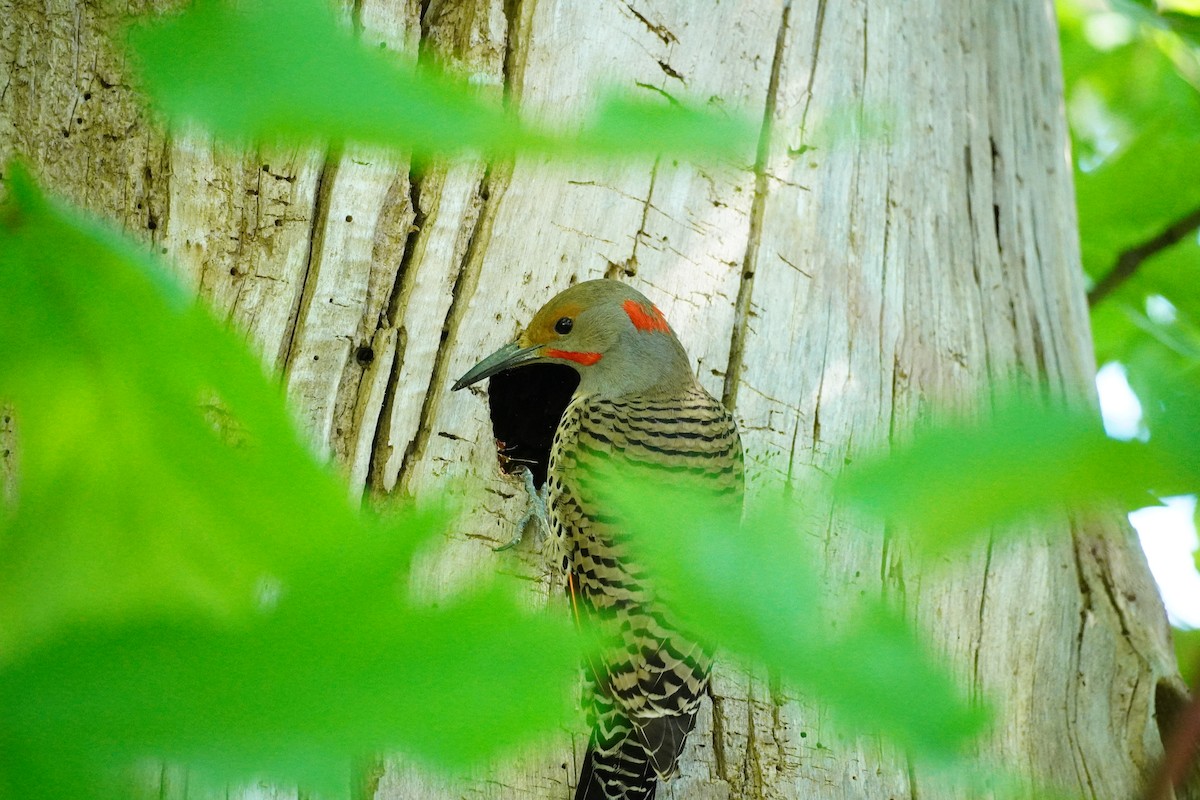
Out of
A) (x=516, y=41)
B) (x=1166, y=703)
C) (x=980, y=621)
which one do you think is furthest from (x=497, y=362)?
(x=1166, y=703)

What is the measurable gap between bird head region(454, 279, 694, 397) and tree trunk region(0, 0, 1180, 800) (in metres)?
0.05

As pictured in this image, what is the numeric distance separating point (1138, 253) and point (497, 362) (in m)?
2.18

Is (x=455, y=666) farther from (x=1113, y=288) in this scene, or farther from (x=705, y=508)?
(x=1113, y=288)

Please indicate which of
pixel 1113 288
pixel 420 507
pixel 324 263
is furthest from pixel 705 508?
pixel 1113 288

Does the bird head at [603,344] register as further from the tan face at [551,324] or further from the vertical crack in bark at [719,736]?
the vertical crack in bark at [719,736]

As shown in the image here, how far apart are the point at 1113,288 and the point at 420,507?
3549 mm

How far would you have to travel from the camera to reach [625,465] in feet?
8.52

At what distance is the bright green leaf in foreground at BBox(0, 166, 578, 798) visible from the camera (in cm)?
37

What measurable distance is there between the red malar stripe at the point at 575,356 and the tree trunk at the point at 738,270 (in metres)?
0.28

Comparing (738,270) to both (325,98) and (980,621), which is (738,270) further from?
(325,98)

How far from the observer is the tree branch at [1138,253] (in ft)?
10.6

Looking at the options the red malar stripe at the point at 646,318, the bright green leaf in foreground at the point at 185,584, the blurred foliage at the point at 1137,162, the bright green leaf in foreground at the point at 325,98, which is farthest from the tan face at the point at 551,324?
the bright green leaf in foreground at the point at 325,98

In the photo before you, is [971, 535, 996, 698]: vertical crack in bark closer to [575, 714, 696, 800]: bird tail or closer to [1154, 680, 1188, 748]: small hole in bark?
[1154, 680, 1188, 748]: small hole in bark

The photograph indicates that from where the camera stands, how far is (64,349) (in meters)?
0.50
